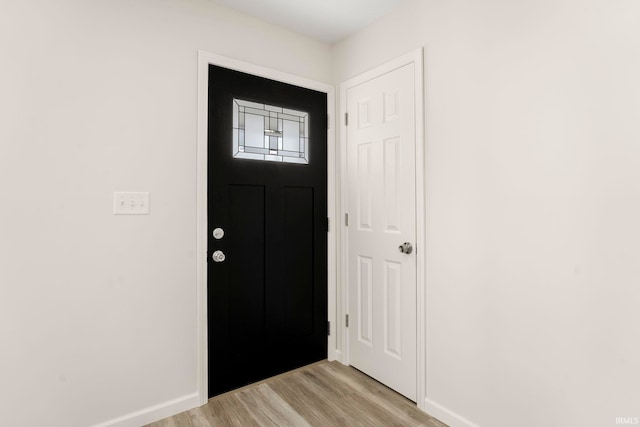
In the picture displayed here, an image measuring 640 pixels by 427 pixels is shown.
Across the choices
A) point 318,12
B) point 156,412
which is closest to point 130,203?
point 156,412

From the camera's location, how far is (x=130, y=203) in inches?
73.5

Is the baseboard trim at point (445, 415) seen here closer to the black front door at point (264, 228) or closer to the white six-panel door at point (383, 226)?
the white six-panel door at point (383, 226)

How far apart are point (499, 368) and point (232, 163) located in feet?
6.33

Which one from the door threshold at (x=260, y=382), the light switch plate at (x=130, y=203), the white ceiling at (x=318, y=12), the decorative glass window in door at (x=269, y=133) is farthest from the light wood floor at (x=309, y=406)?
the white ceiling at (x=318, y=12)

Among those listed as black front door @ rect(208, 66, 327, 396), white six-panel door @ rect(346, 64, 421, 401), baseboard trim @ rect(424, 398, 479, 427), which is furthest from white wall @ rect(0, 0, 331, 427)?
baseboard trim @ rect(424, 398, 479, 427)

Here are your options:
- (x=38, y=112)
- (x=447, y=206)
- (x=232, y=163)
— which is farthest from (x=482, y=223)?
(x=38, y=112)

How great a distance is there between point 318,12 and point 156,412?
2.69 m

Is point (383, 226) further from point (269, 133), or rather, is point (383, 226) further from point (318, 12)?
point (318, 12)

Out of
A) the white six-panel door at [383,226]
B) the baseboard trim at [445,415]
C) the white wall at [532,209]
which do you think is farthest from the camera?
the white six-panel door at [383,226]

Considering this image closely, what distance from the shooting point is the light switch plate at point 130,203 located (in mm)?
1827

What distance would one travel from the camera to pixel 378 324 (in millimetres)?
2348

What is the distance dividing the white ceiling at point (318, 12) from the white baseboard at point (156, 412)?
8.18 feet

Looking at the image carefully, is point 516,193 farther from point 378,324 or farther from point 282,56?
point 282,56

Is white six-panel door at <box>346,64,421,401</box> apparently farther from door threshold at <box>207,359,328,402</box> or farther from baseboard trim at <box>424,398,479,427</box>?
door threshold at <box>207,359,328,402</box>
